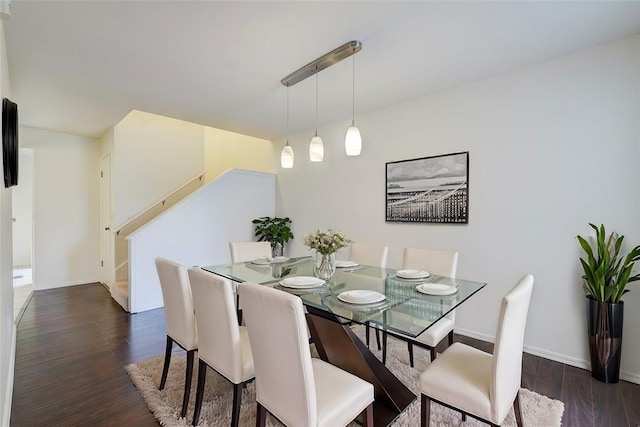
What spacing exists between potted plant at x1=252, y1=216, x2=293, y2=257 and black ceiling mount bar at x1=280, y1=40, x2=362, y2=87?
2498 mm

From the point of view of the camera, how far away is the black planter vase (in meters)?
2.16

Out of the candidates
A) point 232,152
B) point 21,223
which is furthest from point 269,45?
point 21,223

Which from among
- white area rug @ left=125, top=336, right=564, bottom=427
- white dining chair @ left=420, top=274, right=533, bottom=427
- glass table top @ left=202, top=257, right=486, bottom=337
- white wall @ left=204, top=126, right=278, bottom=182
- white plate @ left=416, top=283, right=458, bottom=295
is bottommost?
white area rug @ left=125, top=336, right=564, bottom=427

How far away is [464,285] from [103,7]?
2979 millimetres

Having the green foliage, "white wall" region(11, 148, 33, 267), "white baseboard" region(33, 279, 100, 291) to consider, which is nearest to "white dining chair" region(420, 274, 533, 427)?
the green foliage

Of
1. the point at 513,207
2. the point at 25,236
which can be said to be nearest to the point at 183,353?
the point at 513,207

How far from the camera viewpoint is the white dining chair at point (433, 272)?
2105 mm

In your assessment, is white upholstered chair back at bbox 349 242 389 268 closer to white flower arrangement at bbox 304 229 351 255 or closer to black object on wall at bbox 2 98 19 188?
white flower arrangement at bbox 304 229 351 255

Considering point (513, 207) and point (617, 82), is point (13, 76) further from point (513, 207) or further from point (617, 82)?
point (617, 82)

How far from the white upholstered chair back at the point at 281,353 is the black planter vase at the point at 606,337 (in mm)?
2270

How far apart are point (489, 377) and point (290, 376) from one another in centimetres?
97

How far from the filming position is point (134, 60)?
8.32 ft

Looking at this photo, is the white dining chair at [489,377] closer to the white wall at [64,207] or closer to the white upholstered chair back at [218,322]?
the white upholstered chair back at [218,322]

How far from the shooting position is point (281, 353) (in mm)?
1272
